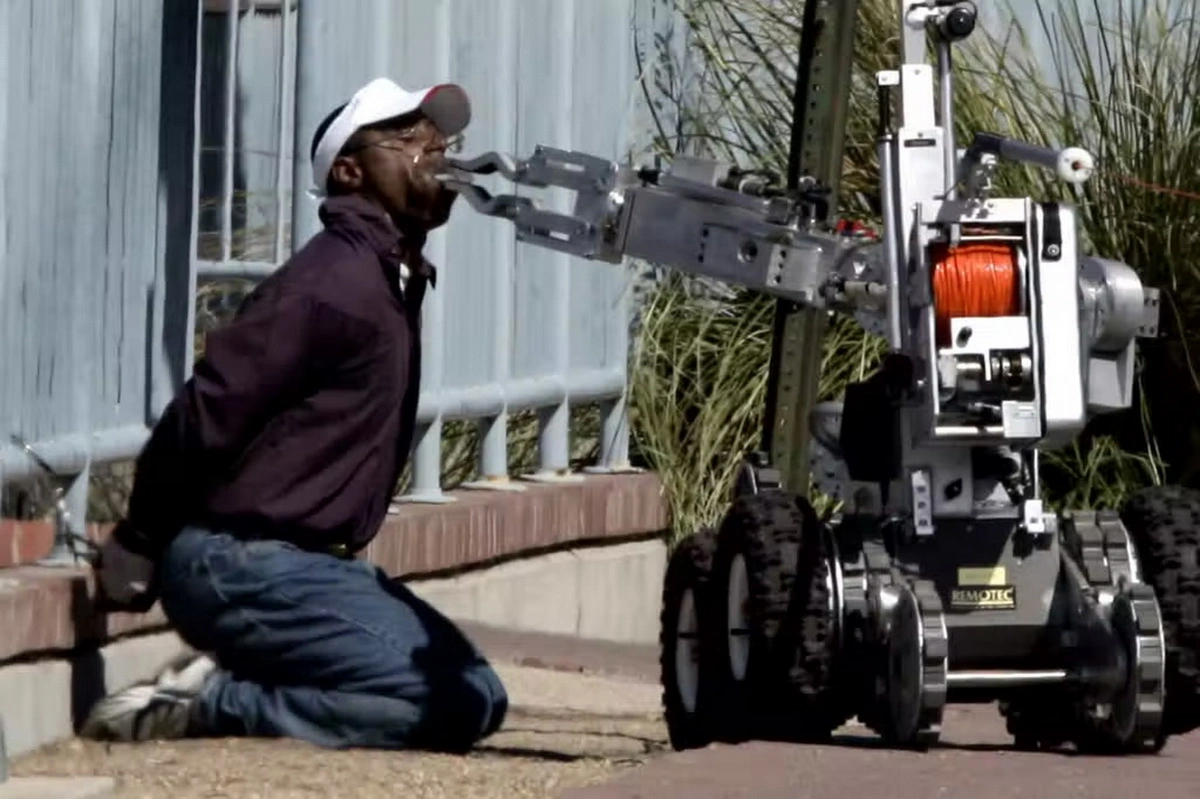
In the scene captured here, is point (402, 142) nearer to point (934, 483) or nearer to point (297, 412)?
point (297, 412)

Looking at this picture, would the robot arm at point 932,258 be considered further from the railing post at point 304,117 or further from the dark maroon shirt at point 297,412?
the railing post at point 304,117

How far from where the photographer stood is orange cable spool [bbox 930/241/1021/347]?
18.2 ft

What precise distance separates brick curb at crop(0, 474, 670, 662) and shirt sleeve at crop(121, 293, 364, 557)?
0.20m

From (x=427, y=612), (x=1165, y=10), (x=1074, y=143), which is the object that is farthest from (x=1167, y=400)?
(x=427, y=612)

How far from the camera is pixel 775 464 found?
820 centimetres

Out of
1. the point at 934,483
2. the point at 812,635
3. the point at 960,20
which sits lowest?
the point at 812,635

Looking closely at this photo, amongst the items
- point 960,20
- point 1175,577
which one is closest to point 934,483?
point 1175,577

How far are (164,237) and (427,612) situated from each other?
1.06 m

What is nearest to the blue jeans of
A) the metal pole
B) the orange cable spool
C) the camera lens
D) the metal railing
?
the metal railing

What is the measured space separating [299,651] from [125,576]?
38cm

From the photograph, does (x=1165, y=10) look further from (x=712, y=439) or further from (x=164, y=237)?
(x=164, y=237)

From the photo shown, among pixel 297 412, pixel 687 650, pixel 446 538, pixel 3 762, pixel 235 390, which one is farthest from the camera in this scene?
pixel 446 538

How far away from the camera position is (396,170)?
21.1 ft

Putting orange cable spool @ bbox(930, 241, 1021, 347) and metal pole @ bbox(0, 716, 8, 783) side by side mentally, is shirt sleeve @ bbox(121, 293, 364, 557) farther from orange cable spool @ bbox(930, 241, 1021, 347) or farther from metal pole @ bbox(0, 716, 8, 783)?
orange cable spool @ bbox(930, 241, 1021, 347)
